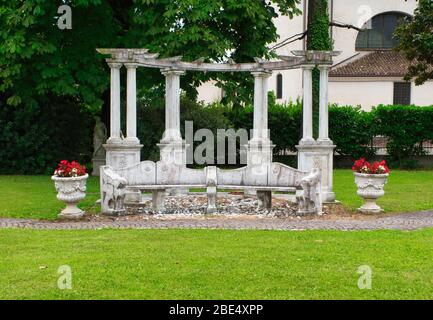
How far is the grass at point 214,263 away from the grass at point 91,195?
327 cm

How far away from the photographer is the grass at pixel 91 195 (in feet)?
48.1

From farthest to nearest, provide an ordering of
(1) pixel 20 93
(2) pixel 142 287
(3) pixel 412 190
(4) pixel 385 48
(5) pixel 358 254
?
1. (4) pixel 385 48
2. (1) pixel 20 93
3. (3) pixel 412 190
4. (5) pixel 358 254
5. (2) pixel 142 287

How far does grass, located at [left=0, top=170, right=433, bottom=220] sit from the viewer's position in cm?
1466

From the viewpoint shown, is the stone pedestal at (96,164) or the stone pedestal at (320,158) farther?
the stone pedestal at (96,164)

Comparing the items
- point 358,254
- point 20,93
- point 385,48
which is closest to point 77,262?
point 358,254

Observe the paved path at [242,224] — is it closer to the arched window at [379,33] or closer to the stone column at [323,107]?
the stone column at [323,107]

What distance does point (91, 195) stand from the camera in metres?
17.7

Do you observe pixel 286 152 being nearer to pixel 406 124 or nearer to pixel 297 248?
pixel 406 124

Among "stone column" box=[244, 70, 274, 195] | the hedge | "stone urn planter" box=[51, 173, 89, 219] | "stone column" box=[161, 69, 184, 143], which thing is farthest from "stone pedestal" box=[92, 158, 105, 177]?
"stone urn planter" box=[51, 173, 89, 219]

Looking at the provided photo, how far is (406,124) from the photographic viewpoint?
29.0 metres

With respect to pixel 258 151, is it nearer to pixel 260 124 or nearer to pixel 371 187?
pixel 260 124

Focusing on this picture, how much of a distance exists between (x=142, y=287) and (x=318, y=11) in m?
16.3

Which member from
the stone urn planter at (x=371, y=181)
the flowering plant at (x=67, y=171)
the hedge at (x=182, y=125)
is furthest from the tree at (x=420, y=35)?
the flowering plant at (x=67, y=171)

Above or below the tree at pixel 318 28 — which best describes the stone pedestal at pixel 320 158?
below
